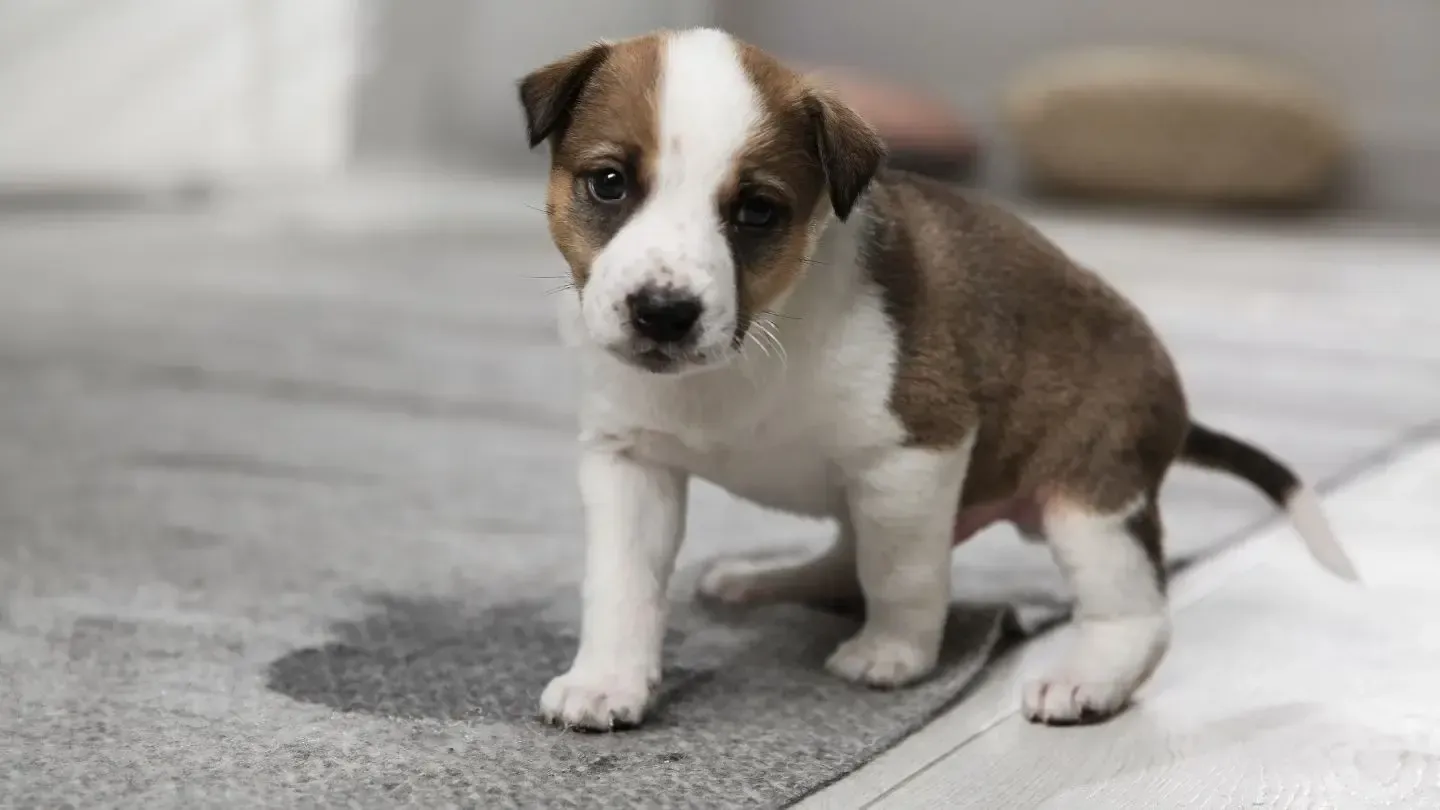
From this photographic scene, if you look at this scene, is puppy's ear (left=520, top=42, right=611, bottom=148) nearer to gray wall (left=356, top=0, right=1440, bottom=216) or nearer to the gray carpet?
the gray carpet

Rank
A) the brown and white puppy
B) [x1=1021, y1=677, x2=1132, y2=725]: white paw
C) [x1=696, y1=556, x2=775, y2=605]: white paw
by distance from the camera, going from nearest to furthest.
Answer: the brown and white puppy → [x1=1021, y1=677, x2=1132, y2=725]: white paw → [x1=696, y1=556, x2=775, y2=605]: white paw

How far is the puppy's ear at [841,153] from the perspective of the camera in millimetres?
1555

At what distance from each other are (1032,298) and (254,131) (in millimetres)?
6391

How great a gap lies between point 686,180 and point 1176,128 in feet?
24.3

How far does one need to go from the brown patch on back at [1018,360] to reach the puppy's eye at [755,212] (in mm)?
169

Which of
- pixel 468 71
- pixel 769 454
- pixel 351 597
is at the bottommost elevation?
pixel 468 71

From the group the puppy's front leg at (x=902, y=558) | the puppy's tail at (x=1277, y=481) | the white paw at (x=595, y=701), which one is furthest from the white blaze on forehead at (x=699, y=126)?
the puppy's tail at (x=1277, y=481)

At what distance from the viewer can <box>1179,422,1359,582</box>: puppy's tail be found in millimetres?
1877

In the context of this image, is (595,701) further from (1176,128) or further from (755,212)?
(1176,128)

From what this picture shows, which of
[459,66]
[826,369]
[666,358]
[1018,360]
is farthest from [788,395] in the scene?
[459,66]

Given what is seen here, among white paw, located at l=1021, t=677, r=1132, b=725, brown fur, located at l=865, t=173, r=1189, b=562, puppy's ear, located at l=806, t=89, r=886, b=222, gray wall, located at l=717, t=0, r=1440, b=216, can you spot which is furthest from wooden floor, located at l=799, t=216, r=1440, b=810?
gray wall, located at l=717, t=0, r=1440, b=216

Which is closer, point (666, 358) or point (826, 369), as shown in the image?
point (666, 358)

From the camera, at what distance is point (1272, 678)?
68.6 inches

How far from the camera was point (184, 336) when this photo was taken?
3.93 m
